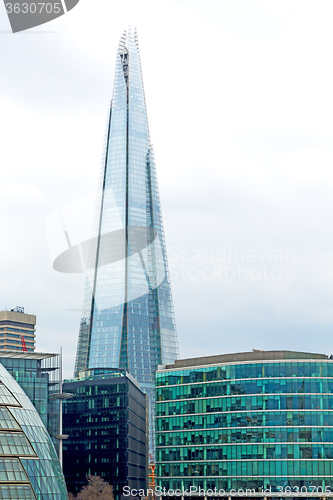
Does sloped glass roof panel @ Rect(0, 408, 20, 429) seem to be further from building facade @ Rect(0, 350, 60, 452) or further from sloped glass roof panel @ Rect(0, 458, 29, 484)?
building facade @ Rect(0, 350, 60, 452)

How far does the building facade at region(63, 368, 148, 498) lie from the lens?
176125mm

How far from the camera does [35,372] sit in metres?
121

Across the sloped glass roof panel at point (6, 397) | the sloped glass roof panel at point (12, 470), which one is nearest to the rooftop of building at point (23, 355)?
the sloped glass roof panel at point (6, 397)

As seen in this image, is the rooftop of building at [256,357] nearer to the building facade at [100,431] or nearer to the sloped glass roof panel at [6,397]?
the building facade at [100,431]

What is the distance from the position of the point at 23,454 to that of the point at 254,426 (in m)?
64.6

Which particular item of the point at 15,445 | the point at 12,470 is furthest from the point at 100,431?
the point at 12,470

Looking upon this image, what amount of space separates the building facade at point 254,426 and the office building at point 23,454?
54196 millimetres

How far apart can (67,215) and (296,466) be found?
62.5 meters

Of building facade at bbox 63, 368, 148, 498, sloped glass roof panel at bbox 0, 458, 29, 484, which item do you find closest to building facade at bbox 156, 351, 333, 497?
building facade at bbox 63, 368, 148, 498

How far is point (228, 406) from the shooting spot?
143875mm

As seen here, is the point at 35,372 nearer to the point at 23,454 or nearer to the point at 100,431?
the point at 23,454

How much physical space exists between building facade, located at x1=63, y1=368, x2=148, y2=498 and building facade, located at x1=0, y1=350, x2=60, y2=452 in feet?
168

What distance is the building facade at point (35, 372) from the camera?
117m

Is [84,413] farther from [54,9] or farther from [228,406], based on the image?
[54,9]
